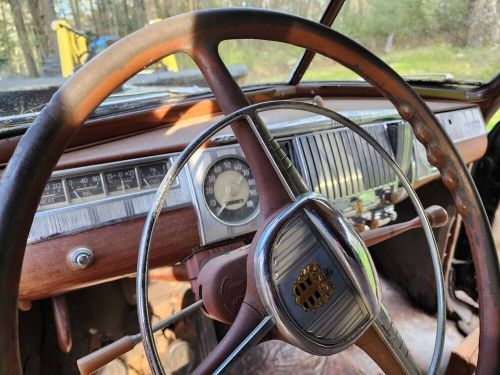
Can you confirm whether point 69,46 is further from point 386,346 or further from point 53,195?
point 386,346

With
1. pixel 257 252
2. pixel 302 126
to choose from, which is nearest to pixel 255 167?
pixel 257 252

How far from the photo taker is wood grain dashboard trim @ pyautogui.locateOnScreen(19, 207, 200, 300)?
1079 millimetres

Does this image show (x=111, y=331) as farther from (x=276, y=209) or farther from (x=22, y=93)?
(x=276, y=209)

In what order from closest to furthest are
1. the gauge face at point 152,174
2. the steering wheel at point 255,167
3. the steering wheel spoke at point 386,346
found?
the steering wheel at point 255,167, the steering wheel spoke at point 386,346, the gauge face at point 152,174

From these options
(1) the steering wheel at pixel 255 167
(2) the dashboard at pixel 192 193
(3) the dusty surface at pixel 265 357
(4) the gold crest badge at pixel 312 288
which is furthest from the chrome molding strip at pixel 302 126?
(3) the dusty surface at pixel 265 357

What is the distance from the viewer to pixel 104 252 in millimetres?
1142

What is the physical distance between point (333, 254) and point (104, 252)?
56 centimetres

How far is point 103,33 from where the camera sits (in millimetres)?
1404

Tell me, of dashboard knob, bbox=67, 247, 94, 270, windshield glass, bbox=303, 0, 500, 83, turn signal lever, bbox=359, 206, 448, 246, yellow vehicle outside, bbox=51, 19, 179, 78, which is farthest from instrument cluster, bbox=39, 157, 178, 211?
windshield glass, bbox=303, 0, 500, 83

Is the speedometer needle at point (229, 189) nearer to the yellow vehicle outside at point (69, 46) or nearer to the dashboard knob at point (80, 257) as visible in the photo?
the dashboard knob at point (80, 257)

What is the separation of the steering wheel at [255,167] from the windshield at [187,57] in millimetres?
107

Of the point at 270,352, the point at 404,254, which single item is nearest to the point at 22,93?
the point at 270,352

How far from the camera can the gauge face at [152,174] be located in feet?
3.86

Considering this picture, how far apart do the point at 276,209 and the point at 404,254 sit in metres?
1.77
